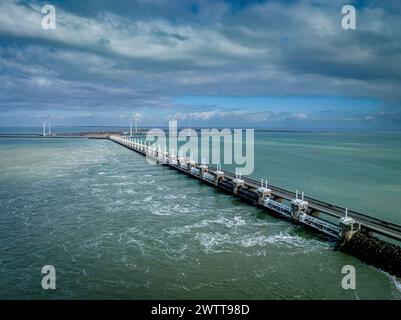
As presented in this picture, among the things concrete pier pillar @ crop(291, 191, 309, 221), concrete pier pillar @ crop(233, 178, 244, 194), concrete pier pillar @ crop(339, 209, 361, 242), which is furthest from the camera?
concrete pier pillar @ crop(233, 178, 244, 194)

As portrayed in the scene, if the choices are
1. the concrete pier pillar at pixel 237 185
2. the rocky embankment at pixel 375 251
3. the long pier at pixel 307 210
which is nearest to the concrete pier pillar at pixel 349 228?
the long pier at pixel 307 210

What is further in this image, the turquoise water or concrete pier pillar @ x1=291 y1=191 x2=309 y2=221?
concrete pier pillar @ x1=291 y1=191 x2=309 y2=221

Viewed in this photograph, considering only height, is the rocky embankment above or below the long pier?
below

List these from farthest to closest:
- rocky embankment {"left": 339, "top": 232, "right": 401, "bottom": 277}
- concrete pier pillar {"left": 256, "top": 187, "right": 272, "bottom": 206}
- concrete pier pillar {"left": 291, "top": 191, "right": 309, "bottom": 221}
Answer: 1. concrete pier pillar {"left": 256, "top": 187, "right": 272, "bottom": 206}
2. concrete pier pillar {"left": 291, "top": 191, "right": 309, "bottom": 221}
3. rocky embankment {"left": 339, "top": 232, "right": 401, "bottom": 277}

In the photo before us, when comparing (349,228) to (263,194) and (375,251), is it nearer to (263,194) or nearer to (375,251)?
(375,251)

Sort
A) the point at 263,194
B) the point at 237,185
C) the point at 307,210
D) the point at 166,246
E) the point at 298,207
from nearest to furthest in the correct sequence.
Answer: the point at 166,246 → the point at 298,207 → the point at 307,210 → the point at 263,194 → the point at 237,185

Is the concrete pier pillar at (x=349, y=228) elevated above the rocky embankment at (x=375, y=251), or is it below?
above

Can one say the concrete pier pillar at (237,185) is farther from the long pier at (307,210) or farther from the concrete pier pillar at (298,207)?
the concrete pier pillar at (298,207)

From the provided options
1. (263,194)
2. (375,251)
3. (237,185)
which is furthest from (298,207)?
(237,185)

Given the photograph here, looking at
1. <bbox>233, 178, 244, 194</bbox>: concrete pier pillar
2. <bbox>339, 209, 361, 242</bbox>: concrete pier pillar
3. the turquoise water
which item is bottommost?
the turquoise water

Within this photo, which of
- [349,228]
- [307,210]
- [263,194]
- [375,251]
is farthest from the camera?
[263,194]

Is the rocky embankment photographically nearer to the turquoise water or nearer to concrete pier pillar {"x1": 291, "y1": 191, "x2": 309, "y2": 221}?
the turquoise water

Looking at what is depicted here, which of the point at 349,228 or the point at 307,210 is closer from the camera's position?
the point at 349,228

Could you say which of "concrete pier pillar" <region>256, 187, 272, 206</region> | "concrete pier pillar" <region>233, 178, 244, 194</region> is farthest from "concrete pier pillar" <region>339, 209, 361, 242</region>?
"concrete pier pillar" <region>233, 178, 244, 194</region>
